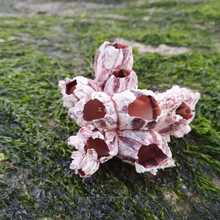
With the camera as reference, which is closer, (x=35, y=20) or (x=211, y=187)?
(x=211, y=187)

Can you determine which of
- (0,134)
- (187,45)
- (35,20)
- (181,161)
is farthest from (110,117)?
(35,20)

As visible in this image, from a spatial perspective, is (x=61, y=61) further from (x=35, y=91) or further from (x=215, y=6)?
(x=215, y=6)

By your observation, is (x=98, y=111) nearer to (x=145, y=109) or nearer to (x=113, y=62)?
(x=145, y=109)

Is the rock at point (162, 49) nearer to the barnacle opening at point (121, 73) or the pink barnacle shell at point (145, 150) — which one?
the barnacle opening at point (121, 73)

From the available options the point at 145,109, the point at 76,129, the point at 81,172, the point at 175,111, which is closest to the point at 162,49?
the point at 76,129

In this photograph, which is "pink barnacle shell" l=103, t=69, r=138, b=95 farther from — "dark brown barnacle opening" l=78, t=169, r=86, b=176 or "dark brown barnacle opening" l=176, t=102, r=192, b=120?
"dark brown barnacle opening" l=78, t=169, r=86, b=176

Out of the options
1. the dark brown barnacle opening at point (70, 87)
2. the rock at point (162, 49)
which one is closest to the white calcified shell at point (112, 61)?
the dark brown barnacle opening at point (70, 87)
